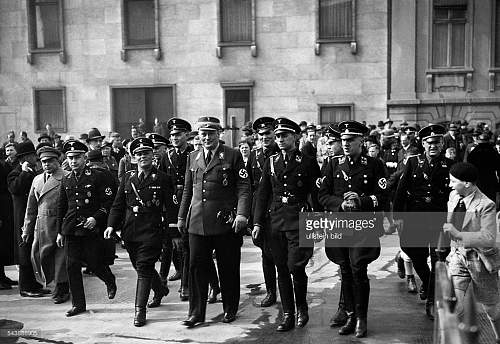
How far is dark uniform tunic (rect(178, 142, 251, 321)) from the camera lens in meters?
6.92

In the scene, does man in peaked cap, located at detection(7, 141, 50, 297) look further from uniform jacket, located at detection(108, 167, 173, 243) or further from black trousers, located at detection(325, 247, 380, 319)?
black trousers, located at detection(325, 247, 380, 319)

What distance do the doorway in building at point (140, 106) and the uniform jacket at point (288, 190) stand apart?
15.0 metres

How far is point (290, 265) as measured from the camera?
655cm

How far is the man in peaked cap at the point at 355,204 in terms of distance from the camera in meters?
6.31

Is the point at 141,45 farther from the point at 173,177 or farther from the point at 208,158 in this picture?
the point at 208,158

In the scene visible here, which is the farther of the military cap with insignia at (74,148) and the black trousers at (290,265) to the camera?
the military cap with insignia at (74,148)

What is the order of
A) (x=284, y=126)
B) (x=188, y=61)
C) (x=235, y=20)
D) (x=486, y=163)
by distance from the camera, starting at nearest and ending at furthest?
1. (x=284, y=126)
2. (x=486, y=163)
3. (x=235, y=20)
4. (x=188, y=61)

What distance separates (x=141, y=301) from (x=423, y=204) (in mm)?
3492

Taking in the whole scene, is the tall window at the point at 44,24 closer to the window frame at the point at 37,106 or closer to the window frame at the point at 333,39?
the window frame at the point at 37,106

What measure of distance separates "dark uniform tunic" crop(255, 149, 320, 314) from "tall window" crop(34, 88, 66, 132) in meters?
17.0

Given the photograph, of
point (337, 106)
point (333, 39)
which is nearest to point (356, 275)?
point (337, 106)

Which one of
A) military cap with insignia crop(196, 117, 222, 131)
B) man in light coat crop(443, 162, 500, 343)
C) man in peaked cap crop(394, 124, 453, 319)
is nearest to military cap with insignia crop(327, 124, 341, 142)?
man in peaked cap crop(394, 124, 453, 319)

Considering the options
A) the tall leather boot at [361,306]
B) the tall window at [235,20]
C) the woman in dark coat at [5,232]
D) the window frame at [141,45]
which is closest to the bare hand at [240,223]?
the tall leather boot at [361,306]

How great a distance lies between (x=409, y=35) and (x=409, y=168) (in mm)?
13744
